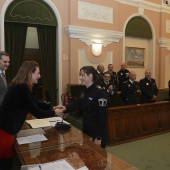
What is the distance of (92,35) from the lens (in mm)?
6781

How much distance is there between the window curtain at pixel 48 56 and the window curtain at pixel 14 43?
1.80ft

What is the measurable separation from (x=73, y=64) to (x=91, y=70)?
4.25 metres

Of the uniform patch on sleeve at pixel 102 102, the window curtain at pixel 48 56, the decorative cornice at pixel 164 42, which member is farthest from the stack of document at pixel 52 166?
the decorative cornice at pixel 164 42

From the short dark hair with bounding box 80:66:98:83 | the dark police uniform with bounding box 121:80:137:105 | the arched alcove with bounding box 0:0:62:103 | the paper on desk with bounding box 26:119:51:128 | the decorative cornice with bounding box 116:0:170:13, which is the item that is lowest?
the paper on desk with bounding box 26:119:51:128

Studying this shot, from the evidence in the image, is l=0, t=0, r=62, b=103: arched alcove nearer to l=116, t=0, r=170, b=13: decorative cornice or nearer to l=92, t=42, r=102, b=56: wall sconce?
l=92, t=42, r=102, b=56: wall sconce

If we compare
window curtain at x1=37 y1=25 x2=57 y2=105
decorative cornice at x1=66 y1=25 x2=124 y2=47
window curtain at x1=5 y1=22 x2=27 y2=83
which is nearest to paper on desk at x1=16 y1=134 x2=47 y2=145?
window curtain at x1=5 y1=22 x2=27 y2=83

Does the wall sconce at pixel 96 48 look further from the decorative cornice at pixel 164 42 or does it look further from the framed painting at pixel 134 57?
the decorative cornice at pixel 164 42

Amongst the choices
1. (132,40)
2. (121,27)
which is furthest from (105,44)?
(132,40)

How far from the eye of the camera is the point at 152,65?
8.65m

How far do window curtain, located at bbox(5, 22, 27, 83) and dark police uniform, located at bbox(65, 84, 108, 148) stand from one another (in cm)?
390

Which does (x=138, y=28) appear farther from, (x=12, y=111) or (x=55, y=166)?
(x=55, y=166)

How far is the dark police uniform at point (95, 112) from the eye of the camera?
90.0 inches

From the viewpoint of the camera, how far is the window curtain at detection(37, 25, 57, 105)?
20.2 ft

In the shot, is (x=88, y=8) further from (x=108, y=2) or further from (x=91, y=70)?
(x=91, y=70)
